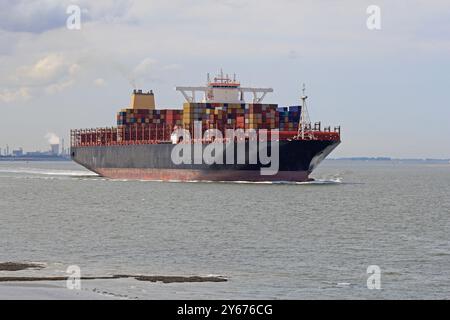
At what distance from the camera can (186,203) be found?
58.6 m

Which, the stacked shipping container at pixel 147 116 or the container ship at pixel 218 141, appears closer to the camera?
the container ship at pixel 218 141

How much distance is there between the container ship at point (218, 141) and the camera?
74.9 metres

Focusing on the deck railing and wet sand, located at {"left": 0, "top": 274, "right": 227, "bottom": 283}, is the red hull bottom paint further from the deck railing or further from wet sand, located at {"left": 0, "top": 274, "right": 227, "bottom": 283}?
wet sand, located at {"left": 0, "top": 274, "right": 227, "bottom": 283}

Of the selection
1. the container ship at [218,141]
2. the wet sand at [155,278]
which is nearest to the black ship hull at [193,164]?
the container ship at [218,141]

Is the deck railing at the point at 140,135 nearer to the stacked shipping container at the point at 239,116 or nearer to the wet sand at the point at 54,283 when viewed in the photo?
the stacked shipping container at the point at 239,116

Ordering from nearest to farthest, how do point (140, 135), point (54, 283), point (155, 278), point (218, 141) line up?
point (54, 283) → point (155, 278) → point (218, 141) → point (140, 135)

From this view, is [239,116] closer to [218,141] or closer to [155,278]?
[218,141]

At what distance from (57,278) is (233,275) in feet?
17.7

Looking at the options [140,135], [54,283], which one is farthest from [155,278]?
[140,135]

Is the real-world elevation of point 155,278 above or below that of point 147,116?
below

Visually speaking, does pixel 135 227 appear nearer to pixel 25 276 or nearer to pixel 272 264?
pixel 272 264

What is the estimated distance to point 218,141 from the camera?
77.9m

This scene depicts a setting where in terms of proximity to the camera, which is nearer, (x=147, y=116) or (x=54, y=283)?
(x=54, y=283)

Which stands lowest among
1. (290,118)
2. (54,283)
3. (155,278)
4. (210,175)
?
(155,278)
